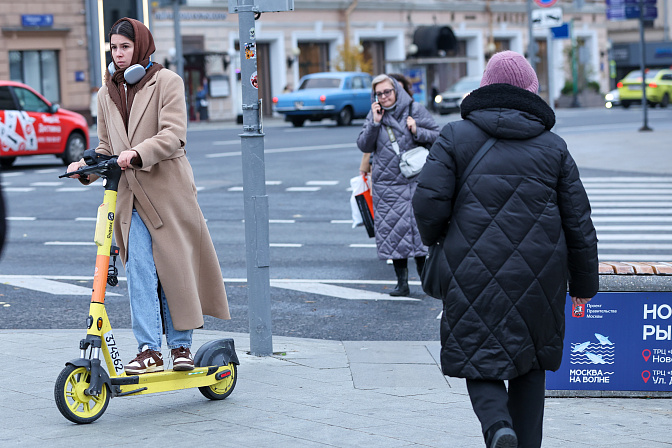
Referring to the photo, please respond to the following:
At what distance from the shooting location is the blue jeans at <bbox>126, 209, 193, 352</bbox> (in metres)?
5.33

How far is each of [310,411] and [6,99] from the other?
17.6 m

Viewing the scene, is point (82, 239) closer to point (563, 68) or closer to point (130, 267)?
point (130, 267)

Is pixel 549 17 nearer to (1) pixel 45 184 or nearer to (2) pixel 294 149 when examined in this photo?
(2) pixel 294 149

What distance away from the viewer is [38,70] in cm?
4234

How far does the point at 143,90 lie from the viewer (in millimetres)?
5395

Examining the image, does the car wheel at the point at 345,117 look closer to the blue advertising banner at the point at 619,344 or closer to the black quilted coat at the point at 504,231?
the blue advertising banner at the point at 619,344

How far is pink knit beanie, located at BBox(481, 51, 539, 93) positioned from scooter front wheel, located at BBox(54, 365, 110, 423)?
2.26 meters

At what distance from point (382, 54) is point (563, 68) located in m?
13.1

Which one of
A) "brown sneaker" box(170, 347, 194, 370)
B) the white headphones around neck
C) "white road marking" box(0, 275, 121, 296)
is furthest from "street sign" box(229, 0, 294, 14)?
"white road marking" box(0, 275, 121, 296)

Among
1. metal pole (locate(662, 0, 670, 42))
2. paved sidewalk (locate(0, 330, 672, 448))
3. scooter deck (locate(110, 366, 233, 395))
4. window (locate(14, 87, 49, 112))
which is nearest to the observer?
paved sidewalk (locate(0, 330, 672, 448))

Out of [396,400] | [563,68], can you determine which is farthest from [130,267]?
[563,68]

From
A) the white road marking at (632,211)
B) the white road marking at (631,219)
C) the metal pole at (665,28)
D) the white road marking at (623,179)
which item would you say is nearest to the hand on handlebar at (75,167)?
the white road marking at (631,219)

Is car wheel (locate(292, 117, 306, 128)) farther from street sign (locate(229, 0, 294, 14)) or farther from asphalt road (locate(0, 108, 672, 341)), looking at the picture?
street sign (locate(229, 0, 294, 14))

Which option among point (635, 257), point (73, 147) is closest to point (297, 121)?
point (73, 147)
